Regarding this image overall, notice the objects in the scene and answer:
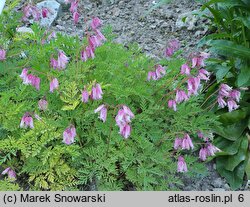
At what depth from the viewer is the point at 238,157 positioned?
3.55 m

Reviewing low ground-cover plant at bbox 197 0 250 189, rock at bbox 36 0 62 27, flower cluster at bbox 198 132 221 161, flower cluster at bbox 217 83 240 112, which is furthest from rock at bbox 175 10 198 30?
flower cluster at bbox 198 132 221 161

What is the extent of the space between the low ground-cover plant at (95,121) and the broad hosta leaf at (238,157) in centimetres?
28

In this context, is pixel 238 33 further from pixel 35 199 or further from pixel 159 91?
pixel 35 199

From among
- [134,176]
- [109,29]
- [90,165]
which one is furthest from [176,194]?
[109,29]

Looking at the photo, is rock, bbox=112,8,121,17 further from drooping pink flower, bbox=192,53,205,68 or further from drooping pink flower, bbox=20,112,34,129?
drooping pink flower, bbox=20,112,34,129

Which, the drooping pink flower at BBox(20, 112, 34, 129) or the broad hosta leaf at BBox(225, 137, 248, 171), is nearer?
the drooping pink flower at BBox(20, 112, 34, 129)

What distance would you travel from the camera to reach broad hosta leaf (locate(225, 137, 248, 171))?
138 inches

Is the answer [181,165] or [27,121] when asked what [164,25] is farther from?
[27,121]

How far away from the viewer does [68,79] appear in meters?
3.27

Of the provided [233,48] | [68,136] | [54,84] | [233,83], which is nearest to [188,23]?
[233,83]

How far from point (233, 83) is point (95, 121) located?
1217mm

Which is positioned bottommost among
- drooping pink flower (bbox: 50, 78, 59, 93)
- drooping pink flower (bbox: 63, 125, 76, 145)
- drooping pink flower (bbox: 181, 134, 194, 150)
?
drooping pink flower (bbox: 181, 134, 194, 150)

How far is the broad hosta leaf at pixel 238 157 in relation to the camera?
11.5 feet

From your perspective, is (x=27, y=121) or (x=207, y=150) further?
(x=207, y=150)
